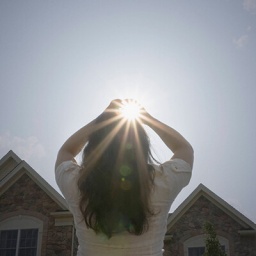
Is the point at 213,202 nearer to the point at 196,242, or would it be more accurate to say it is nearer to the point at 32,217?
the point at 196,242

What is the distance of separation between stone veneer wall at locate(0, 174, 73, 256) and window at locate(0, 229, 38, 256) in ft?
1.69

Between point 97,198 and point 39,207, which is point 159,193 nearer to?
point 97,198

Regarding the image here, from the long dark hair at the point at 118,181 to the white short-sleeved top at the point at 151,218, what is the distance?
0.12 ft

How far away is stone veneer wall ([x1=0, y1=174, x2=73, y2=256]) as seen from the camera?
→ 12.1 metres

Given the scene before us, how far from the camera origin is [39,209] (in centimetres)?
1302

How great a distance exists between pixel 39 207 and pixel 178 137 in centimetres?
1210

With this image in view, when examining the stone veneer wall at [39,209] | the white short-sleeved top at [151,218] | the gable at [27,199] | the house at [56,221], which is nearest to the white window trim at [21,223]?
the house at [56,221]

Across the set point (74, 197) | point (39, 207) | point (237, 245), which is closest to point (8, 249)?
point (39, 207)

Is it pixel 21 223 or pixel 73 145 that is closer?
pixel 73 145

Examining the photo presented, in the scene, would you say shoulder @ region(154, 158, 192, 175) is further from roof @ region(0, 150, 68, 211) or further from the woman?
roof @ region(0, 150, 68, 211)

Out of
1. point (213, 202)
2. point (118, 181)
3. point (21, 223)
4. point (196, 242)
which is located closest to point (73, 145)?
point (118, 181)

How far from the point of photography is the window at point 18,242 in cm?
1252

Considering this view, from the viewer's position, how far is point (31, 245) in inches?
495

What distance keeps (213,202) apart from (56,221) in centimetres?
730
